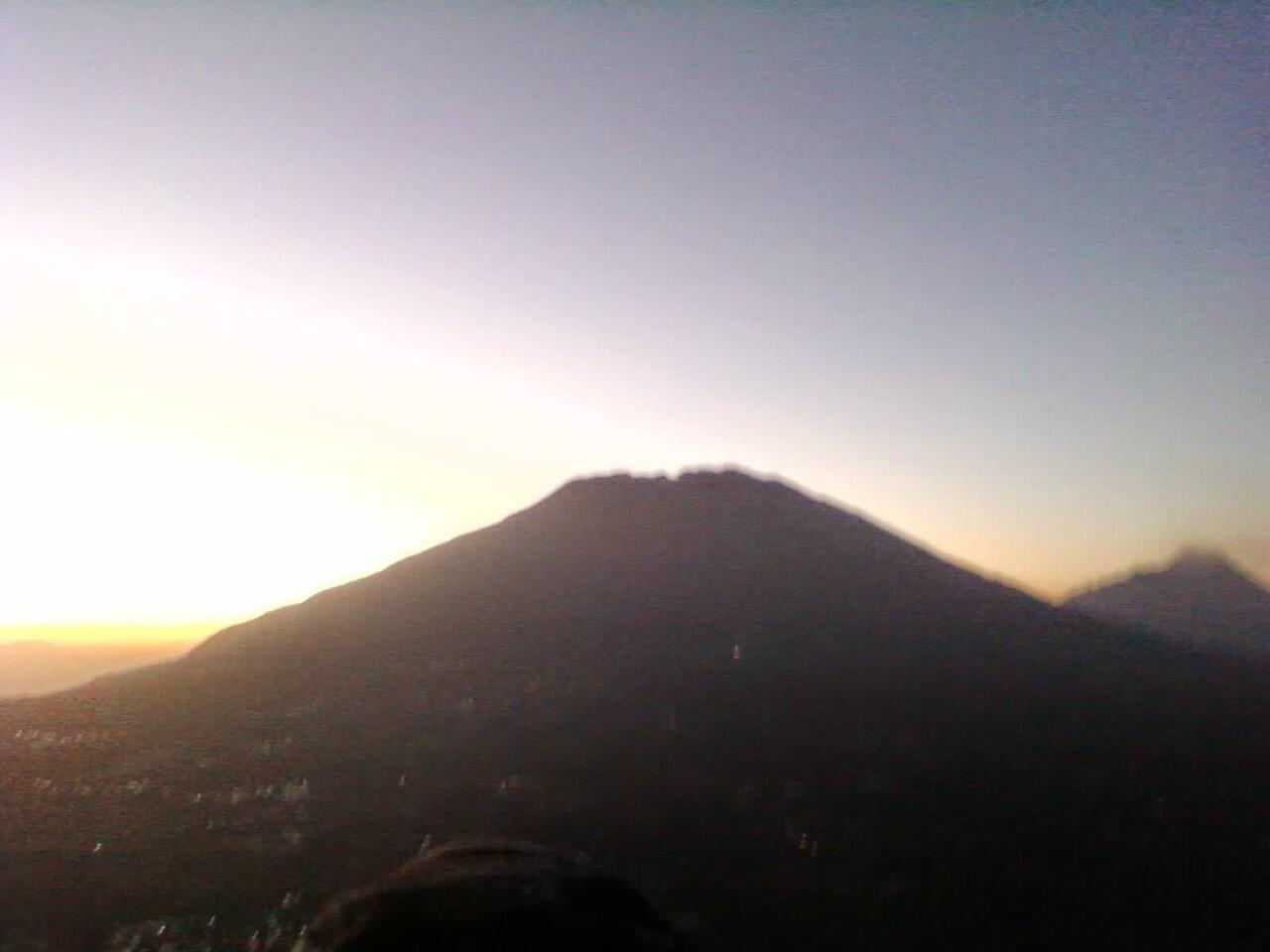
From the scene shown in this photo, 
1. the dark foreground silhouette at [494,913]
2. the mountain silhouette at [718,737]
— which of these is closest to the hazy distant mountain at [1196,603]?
the mountain silhouette at [718,737]

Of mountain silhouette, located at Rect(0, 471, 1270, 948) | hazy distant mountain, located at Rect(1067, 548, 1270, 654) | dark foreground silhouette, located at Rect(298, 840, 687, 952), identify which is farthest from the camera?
hazy distant mountain, located at Rect(1067, 548, 1270, 654)

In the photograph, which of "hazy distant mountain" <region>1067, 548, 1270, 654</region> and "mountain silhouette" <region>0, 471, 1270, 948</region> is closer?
"mountain silhouette" <region>0, 471, 1270, 948</region>

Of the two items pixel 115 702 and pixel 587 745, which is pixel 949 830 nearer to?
pixel 587 745

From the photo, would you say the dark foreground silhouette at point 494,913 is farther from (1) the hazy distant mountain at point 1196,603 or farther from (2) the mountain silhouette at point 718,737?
(1) the hazy distant mountain at point 1196,603

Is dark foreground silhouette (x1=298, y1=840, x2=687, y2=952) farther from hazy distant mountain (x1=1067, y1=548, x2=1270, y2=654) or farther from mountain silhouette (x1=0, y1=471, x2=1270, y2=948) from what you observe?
hazy distant mountain (x1=1067, y1=548, x2=1270, y2=654)

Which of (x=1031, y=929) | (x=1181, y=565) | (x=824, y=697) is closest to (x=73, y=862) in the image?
(x=1031, y=929)

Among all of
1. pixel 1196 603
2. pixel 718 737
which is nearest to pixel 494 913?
pixel 718 737

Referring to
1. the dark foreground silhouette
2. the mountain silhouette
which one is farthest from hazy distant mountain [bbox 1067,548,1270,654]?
the dark foreground silhouette

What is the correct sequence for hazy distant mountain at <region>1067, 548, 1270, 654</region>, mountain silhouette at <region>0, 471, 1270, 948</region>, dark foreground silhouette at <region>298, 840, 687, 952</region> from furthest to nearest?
hazy distant mountain at <region>1067, 548, 1270, 654</region> < mountain silhouette at <region>0, 471, 1270, 948</region> < dark foreground silhouette at <region>298, 840, 687, 952</region>
